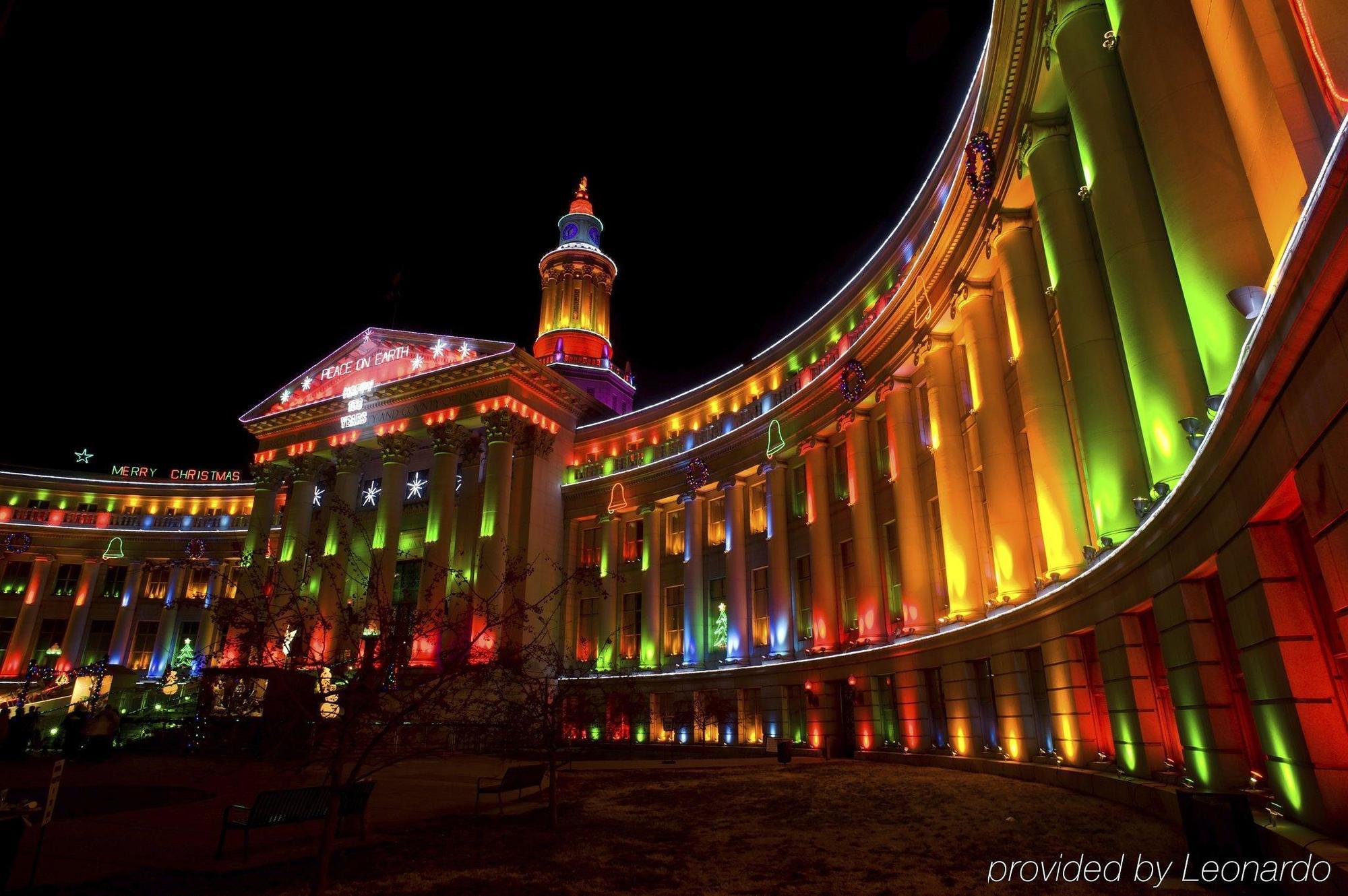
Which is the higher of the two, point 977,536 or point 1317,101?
point 1317,101

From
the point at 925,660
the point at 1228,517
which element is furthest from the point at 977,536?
the point at 1228,517

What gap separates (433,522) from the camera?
4216 centimetres

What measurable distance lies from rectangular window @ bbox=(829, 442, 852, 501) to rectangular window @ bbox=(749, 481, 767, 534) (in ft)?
16.4

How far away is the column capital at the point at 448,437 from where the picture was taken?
4366 cm

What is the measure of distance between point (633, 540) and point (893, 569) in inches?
718

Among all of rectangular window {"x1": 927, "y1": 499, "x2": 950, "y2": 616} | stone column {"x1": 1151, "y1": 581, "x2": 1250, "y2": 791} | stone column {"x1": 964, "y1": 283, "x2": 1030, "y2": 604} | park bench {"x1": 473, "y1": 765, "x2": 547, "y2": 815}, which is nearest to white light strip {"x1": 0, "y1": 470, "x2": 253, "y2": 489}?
park bench {"x1": 473, "y1": 765, "x2": 547, "y2": 815}

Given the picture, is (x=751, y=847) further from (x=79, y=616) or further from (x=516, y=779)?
(x=79, y=616)

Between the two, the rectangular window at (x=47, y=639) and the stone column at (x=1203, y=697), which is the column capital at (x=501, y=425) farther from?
the rectangular window at (x=47, y=639)

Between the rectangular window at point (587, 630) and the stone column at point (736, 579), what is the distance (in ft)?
29.1

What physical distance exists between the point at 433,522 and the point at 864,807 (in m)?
32.9

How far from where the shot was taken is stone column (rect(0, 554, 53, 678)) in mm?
53500

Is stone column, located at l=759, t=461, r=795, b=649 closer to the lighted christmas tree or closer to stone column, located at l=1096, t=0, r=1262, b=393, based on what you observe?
stone column, located at l=1096, t=0, r=1262, b=393

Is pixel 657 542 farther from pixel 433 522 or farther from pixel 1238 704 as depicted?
pixel 1238 704

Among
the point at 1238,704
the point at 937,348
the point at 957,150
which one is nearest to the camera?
the point at 1238,704
